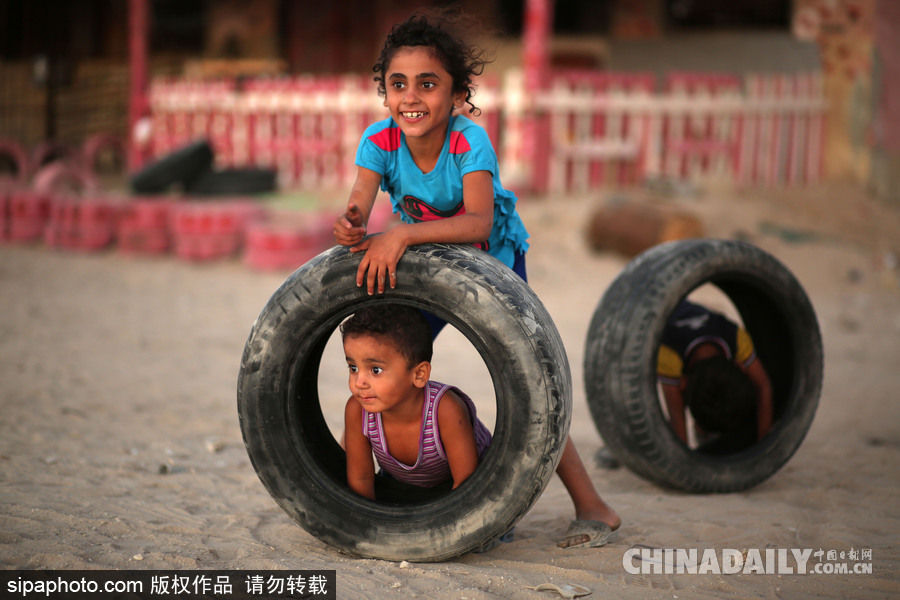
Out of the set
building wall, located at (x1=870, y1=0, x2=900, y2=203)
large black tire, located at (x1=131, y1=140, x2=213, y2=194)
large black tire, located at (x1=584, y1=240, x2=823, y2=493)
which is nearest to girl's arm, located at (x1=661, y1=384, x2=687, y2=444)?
large black tire, located at (x1=584, y1=240, x2=823, y2=493)

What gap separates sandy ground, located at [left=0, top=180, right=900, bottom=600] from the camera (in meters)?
2.67

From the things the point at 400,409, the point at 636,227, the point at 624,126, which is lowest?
the point at 400,409

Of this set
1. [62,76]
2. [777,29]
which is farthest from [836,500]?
[62,76]

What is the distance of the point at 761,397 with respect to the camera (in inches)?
150

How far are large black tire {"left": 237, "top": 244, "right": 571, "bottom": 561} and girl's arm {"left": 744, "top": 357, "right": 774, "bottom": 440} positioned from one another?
1507mm

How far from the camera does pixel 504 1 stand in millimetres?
14234

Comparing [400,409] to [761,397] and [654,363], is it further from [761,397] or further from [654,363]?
[761,397]

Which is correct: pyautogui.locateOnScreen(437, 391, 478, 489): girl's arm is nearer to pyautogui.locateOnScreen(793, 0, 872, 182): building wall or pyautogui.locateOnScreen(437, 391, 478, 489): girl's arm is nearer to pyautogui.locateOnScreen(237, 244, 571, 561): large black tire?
pyautogui.locateOnScreen(237, 244, 571, 561): large black tire

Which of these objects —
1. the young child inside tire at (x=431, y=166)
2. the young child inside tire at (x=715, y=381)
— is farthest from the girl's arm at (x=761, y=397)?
the young child inside tire at (x=431, y=166)

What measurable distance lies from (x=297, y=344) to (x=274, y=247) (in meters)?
5.54

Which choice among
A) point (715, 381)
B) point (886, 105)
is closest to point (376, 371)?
point (715, 381)

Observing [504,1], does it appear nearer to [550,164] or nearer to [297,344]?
[550,164]

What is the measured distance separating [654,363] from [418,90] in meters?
1.49

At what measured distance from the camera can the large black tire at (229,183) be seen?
9.94 meters
